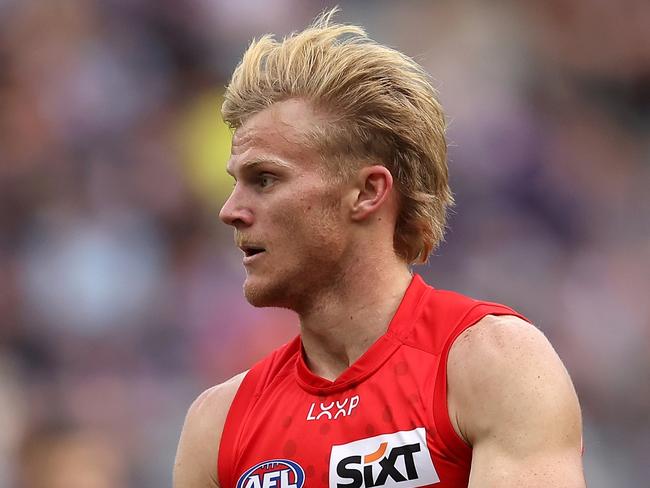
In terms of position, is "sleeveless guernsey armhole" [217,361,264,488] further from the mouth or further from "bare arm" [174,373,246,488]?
the mouth

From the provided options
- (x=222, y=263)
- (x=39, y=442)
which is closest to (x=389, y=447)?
(x=39, y=442)

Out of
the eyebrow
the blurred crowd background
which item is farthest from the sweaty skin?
the blurred crowd background

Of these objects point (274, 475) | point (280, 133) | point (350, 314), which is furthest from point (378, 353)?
point (280, 133)

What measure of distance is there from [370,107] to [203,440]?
3.95 ft

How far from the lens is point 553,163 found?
29.3ft

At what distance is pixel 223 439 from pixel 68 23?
6.14m

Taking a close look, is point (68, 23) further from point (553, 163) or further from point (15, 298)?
point (553, 163)

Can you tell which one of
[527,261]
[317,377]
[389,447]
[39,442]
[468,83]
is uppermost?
[468,83]

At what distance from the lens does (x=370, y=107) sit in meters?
3.86

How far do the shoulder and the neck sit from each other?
1.25 ft

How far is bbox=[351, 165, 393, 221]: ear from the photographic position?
151 inches

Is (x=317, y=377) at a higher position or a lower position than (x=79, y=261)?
lower

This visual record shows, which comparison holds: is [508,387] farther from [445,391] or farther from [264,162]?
[264,162]

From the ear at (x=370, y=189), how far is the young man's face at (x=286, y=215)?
2.0 inches
